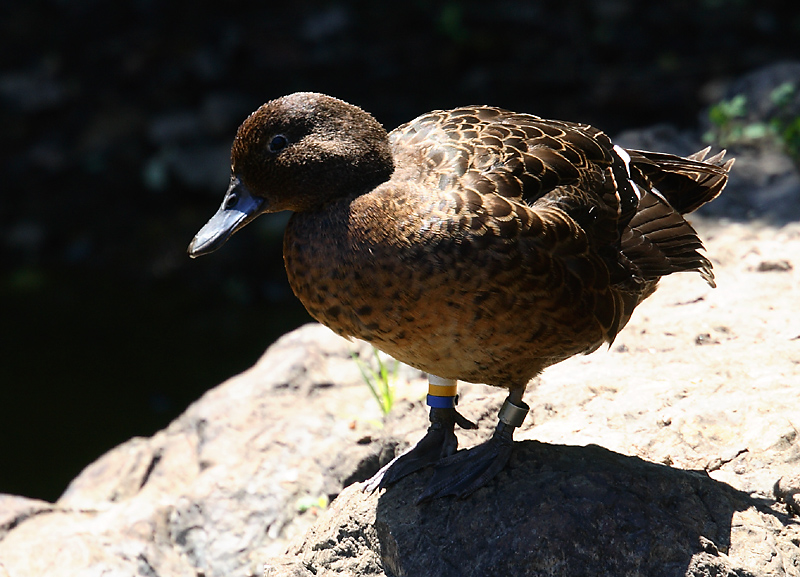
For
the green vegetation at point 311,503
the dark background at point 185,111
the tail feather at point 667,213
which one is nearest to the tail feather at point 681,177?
the tail feather at point 667,213

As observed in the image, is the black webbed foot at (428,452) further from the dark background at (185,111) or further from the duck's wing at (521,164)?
the dark background at (185,111)

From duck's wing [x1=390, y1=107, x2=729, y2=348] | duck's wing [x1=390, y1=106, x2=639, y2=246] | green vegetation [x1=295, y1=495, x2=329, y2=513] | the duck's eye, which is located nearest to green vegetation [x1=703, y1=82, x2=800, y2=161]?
duck's wing [x1=390, y1=107, x2=729, y2=348]

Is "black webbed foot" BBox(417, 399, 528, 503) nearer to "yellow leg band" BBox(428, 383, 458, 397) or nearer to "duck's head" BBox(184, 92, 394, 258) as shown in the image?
"yellow leg band" BBox(428, 383, 458, 397)

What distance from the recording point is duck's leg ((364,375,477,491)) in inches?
120

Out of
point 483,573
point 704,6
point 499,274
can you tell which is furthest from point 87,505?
point 704,6

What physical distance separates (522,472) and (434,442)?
37cm

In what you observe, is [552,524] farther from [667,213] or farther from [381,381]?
[381,381]

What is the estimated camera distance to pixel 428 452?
3131 mm

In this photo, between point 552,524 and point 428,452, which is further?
point 428,452

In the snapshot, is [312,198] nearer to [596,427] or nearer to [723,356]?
[596,427]

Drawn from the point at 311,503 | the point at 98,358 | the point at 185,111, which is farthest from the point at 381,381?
the point at 185,111

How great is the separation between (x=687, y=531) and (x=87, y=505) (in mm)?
2606

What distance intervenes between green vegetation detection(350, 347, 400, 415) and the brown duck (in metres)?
0.76

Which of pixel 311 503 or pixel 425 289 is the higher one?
pixel 425 289
